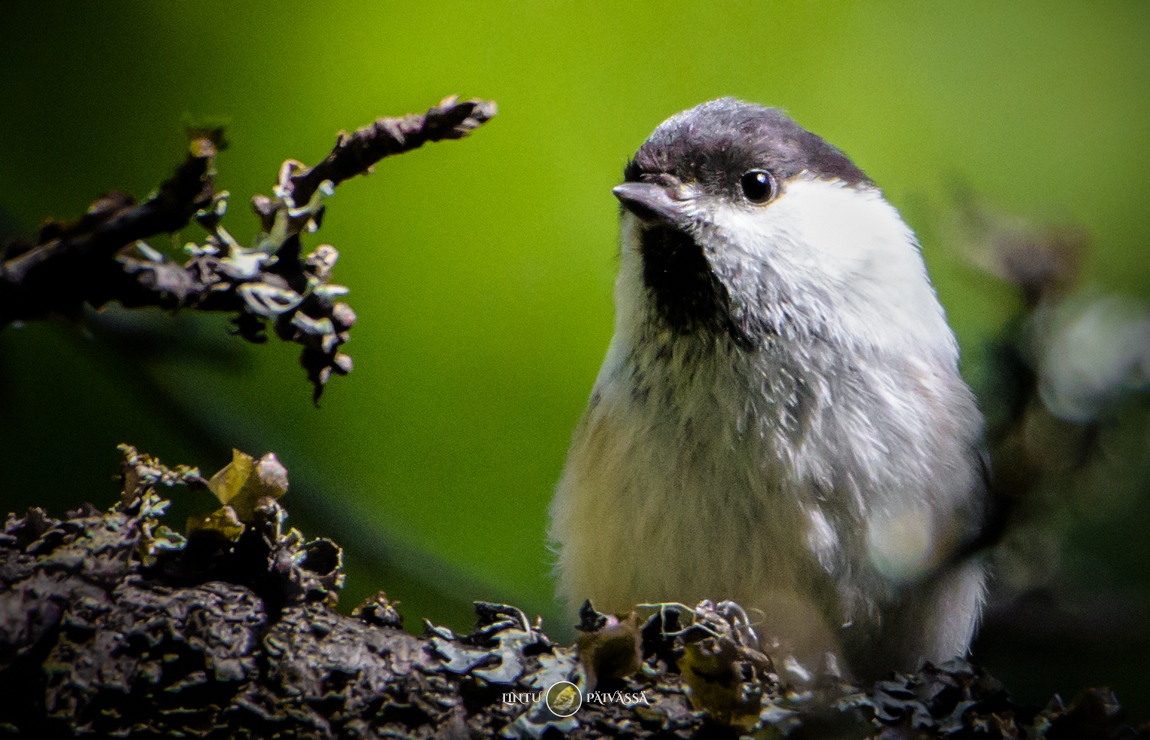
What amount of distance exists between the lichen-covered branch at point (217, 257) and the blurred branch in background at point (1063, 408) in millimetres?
386

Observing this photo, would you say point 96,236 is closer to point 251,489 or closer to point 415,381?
point 251,489

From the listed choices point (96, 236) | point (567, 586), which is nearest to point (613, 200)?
point (567, 586)

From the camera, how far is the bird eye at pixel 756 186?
1080 millimetres

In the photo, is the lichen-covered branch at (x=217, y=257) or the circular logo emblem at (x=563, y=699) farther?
the circular logo emblem at (x=563, y=699)

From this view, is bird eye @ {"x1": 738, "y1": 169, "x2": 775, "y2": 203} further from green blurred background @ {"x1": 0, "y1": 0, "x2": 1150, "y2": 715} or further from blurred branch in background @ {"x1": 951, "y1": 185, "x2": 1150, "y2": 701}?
blurred branch in background @ {"x1": 951, "y1": 185, "x2": 1150, "y2": 701}

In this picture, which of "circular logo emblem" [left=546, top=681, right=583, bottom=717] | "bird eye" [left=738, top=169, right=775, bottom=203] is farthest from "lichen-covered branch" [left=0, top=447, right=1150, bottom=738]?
"bird eye" [left=738, top=169, right=775, bottom=203]

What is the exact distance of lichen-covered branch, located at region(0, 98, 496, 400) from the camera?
47 centimetres

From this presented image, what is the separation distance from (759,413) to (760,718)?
37 centimetres

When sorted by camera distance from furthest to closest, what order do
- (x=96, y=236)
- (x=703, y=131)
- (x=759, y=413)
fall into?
(x=703, y=131)
(x=759, y=413)
(x=96, y=236)

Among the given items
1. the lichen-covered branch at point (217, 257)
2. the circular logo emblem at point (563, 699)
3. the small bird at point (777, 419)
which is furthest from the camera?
the small bird at point (777, 419)

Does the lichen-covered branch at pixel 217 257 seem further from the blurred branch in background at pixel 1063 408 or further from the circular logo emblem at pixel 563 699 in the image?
the blurred branch in background at pixel 1063 408

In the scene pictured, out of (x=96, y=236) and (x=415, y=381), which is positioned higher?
(x=415, y=381)

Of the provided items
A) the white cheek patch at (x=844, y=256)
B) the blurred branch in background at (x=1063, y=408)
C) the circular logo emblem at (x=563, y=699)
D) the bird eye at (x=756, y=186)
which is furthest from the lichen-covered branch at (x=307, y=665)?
the bird eye at (x=756, y=186)

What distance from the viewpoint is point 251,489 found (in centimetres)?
67
